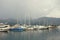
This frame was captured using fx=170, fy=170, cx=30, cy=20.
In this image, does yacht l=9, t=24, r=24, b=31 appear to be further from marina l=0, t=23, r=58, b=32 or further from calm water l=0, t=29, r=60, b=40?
calm water l=0, t=29, r=60, b=40

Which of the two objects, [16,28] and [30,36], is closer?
[30,36]

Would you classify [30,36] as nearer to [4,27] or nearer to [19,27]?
[19,27]

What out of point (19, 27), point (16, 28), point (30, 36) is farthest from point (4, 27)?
point (30, 36)

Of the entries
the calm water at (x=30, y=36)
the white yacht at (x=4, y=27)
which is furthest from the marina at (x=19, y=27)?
the calm water at (x=30, y=36)

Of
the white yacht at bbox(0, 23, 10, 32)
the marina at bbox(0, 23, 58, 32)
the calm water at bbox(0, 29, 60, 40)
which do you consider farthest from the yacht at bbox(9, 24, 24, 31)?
the calm water at bbox(0, 29, 60, 40)

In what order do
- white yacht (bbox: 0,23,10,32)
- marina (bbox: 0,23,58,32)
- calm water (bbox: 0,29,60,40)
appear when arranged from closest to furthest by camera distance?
calm water (bbox: 0,29,60,40) < white yacht (bbox: 0,23,10,32) < marina (bbox: 0,23,58,32)

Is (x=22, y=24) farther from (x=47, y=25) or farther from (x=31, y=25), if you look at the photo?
(x=47, y=25)

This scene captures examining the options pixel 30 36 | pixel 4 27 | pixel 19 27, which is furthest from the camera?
pixel 19 27

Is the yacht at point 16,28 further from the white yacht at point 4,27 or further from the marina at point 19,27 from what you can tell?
the white yacht at point 4,27

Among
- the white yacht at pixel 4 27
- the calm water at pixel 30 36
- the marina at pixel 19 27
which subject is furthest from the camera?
the marina at pixel 19 27

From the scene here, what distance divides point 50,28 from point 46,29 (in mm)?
449

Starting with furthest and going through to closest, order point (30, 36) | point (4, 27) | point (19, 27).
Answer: point (19, 27)
point (4, 27)
point (30, 36)

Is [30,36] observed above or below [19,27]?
below

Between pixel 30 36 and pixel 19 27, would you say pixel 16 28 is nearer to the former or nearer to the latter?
pixel 19 27
